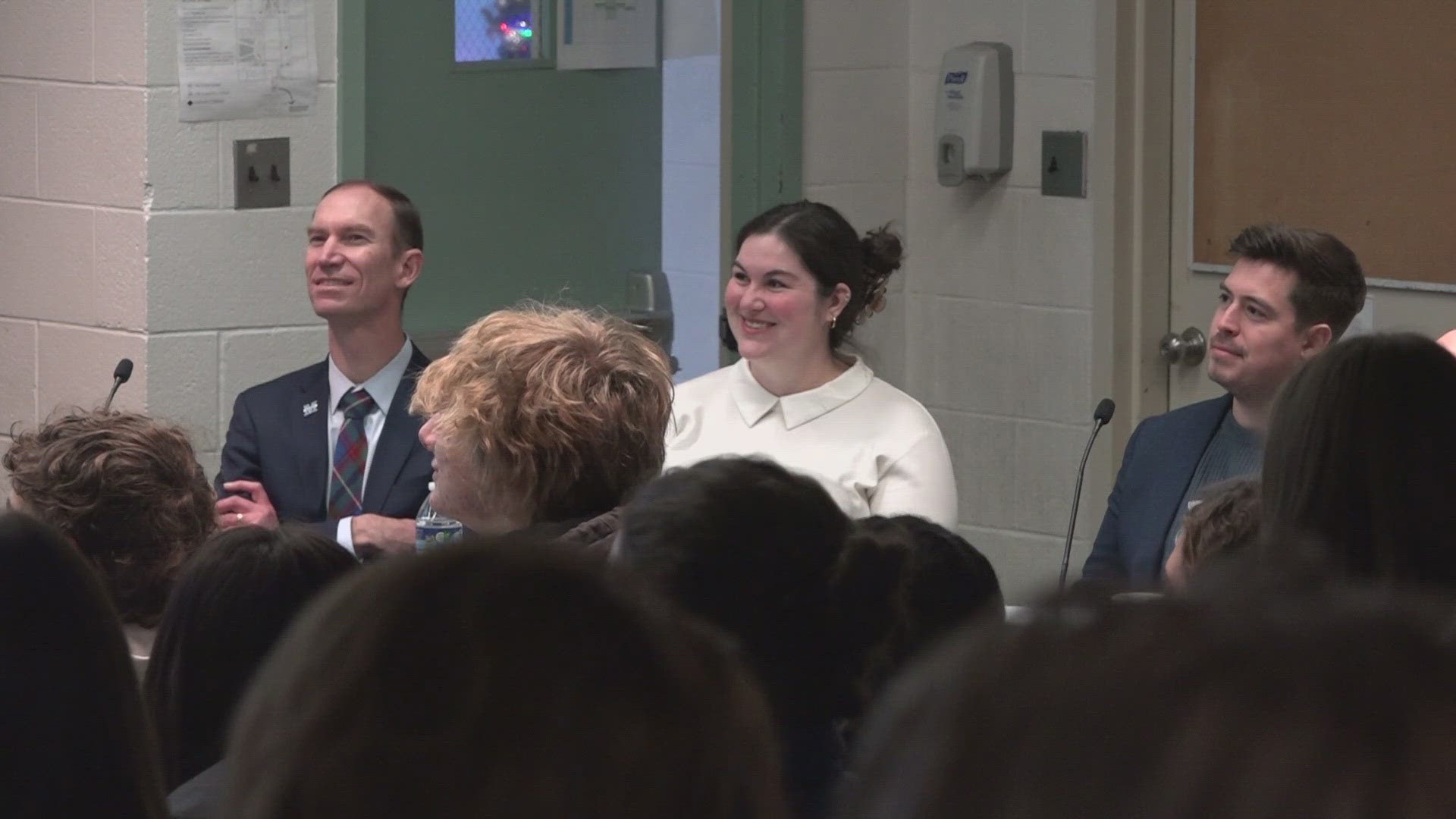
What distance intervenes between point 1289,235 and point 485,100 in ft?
5.75

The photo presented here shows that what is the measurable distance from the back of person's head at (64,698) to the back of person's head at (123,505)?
1.32 meters

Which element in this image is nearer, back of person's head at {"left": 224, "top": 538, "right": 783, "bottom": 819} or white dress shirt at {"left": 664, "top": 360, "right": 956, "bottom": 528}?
back of person's head at {"left": 224, "top": 538, "right": 783, "bottom": 819}

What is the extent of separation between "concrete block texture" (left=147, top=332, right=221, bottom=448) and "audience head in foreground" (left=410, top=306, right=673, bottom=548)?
53.8 inches

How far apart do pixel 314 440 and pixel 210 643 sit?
5.65 ft

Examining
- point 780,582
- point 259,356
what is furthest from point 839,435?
point 780,582

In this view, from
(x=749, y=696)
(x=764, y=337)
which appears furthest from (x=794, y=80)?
(x=749, y=696)

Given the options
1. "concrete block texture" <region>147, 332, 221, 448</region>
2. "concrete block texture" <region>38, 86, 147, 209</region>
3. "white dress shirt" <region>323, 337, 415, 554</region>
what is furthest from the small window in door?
"white dress shirt" <region>323, 337, 415, 554</region>

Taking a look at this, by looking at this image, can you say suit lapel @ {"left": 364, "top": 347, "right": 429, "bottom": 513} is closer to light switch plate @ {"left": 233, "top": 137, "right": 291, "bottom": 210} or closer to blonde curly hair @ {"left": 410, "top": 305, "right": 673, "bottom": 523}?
light switch plate @ {"left": 233, "top": 137, "right": 291, "bottom": 210}

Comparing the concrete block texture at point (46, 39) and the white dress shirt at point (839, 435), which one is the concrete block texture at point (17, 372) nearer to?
the concrete block texture at point (46, 39)

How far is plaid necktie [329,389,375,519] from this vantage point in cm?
328

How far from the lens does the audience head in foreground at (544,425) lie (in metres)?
2.24

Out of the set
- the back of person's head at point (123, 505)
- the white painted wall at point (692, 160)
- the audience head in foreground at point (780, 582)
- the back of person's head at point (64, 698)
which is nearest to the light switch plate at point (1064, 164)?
the white painted wall at point (692, 160)

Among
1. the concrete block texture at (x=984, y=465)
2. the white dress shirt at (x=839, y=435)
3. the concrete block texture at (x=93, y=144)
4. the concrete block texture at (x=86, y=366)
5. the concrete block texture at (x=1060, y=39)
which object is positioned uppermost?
the concrete block texture at (x=1060, y=39)

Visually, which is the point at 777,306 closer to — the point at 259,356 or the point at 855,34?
the point at 259,356
